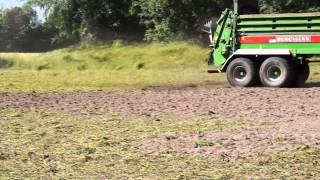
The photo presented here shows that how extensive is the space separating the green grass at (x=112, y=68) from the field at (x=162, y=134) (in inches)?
94.5

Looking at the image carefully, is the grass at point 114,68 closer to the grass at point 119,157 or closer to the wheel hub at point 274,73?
the wheel hub at point 274,73

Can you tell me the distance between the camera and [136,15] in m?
43.1

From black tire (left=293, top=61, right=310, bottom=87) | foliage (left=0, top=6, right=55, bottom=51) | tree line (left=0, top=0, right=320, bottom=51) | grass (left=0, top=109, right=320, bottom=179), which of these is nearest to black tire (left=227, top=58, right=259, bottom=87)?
black tire (left=293, top=61, right=310, bottom=87)

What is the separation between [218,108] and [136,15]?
1166 inches

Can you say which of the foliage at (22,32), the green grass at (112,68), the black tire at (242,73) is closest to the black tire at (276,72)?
the black tire at (242,73)

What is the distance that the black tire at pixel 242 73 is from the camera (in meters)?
20.3

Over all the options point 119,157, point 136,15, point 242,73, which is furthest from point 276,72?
point 136,15

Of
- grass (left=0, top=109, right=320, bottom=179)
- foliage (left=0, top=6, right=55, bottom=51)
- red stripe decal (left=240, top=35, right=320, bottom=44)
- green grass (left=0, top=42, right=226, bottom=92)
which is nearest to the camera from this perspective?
grass (left=0, top=109, right=320, bottom=179)

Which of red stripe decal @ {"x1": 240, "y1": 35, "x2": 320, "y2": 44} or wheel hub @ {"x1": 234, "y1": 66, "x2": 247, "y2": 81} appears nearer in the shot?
red stripe decal @ {"x1": 240, "y1": 35, "x2": 320, "y2": 44}

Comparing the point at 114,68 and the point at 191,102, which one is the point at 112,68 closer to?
the point at 114,68

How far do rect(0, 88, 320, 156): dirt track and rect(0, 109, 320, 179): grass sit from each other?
1.39ft

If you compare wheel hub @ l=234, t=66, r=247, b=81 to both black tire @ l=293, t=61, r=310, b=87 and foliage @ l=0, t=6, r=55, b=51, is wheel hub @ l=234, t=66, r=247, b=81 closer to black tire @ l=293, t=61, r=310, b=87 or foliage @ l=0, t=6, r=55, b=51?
black tire @ l=293, t=61, r=310, b=87

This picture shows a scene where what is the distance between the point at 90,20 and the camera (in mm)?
44219

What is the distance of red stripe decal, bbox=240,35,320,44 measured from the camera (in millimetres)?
19172
